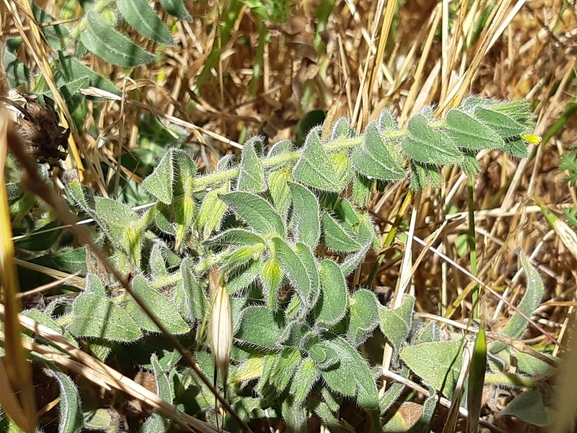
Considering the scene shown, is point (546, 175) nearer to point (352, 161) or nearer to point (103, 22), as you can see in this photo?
point (352, 161)

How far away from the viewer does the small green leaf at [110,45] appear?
59.8 inches

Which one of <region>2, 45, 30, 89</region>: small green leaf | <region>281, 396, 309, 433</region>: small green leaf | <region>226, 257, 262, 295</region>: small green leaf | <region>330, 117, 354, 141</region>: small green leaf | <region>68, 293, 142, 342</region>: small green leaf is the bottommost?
<region>281, 396, 309, 433</region>: small green leaf

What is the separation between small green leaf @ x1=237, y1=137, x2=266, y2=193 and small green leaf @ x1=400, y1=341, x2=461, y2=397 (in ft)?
1.45

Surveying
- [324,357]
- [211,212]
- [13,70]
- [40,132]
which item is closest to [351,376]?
[324,357]

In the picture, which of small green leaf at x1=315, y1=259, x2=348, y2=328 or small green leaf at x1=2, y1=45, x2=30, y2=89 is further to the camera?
small green leaf at x1=2, y1=45, x2=30, y2=89

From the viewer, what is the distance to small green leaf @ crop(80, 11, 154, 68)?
1.52 m

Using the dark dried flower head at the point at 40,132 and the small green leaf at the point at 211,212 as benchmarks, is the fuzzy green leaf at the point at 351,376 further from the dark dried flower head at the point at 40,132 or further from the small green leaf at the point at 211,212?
the dark dried flower head at the point at 40,132

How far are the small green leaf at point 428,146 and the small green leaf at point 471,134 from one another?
0.07 ft

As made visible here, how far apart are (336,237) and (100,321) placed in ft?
1.51

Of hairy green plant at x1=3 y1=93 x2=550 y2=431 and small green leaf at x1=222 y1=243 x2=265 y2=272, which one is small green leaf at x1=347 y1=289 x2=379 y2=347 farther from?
small green leaf at x1=222 y1=243 x2=265 y2=272

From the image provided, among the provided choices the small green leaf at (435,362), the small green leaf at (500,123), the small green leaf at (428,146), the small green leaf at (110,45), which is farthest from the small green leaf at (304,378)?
the small green leaf at (110,45)

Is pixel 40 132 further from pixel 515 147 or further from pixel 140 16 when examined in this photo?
pixel 515 147

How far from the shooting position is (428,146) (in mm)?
1197

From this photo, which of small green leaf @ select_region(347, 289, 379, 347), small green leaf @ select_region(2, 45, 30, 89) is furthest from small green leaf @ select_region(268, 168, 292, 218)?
small green leaf @ select_region(2, 45, 30, 89)
